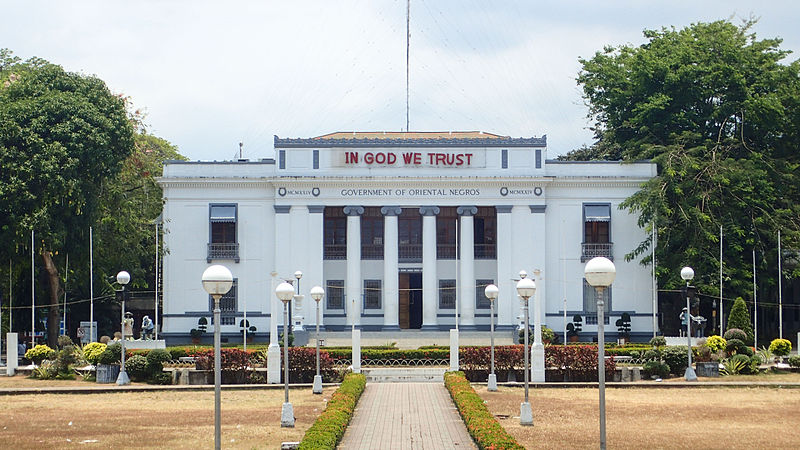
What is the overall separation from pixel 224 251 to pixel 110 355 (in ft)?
63.2

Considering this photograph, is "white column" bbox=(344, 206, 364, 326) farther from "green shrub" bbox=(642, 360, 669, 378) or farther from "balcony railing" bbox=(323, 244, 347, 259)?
"green shrub" bbox=(642, 360, 669, 378)

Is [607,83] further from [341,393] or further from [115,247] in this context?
[341,393]

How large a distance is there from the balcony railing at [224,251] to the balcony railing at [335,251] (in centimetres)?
477

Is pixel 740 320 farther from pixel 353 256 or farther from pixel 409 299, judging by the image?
pixel 353 256

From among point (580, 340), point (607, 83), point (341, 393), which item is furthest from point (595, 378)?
point (607, 83)

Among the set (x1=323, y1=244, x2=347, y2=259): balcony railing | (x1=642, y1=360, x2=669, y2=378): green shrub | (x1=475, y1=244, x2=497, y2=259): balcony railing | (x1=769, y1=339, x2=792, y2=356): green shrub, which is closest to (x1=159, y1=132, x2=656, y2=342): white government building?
(x1=323, y1=244, x2=347, y2=259): balcony railing

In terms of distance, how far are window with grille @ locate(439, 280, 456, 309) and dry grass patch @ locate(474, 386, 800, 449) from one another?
21588 millimetres

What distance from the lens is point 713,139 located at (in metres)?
57.2

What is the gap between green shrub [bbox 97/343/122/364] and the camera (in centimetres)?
3772

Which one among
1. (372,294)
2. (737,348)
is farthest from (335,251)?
(737,348)

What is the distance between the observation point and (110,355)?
37.7 meters

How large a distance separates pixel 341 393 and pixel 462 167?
1134 inches

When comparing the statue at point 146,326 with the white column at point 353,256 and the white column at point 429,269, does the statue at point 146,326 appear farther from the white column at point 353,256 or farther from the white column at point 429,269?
the white column at point 429,269

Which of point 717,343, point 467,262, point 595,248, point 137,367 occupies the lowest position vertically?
point 137,367
